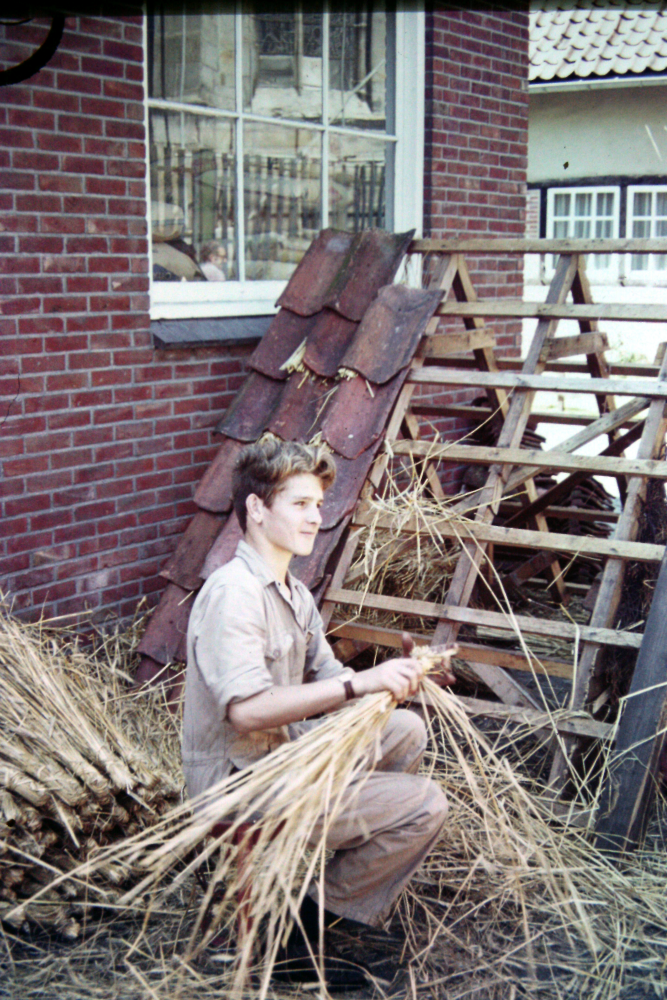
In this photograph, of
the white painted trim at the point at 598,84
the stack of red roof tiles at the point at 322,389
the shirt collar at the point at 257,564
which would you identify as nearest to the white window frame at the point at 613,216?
the white painted trim at the point at 598,84

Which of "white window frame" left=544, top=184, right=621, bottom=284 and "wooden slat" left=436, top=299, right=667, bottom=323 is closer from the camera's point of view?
"wooden slat" left=436, top=299, right=667, bottom=323

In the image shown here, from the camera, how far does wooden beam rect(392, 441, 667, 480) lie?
3.98 metres

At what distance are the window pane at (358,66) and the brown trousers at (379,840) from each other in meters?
4.32

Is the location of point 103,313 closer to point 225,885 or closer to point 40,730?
point 40,730

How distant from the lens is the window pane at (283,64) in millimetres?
5453

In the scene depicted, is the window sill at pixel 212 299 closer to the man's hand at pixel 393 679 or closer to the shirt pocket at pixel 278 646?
the shirt pocket at pixel 278 646

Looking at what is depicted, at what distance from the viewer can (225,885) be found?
3158mm

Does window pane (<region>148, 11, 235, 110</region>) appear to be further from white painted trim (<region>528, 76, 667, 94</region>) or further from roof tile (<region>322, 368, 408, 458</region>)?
white painted trim (<region>528, 76, 667, 94</region>)

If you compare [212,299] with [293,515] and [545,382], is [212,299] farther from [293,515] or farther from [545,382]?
[293,515]

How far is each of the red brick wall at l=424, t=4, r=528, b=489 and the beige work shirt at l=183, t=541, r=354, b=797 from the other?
395 centimetres

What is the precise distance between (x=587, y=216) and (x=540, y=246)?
40.2 ft

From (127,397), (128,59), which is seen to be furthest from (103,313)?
(128,59)

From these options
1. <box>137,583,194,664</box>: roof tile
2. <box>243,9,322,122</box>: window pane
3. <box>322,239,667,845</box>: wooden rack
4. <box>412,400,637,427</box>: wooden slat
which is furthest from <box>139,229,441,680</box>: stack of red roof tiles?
<box>243,9,322,122</box>: window pane

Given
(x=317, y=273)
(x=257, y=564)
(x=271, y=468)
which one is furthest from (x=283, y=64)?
(x=257, y=564)
